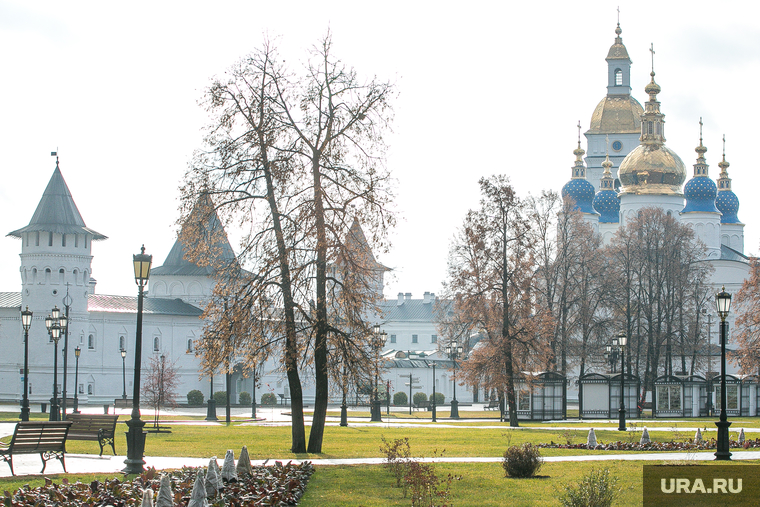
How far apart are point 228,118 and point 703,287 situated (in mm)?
46328

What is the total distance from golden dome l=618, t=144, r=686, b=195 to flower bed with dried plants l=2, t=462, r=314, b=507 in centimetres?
6564

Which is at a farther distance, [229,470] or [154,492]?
[229,470]

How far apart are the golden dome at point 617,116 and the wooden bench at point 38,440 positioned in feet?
278

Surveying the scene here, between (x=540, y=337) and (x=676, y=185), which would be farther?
(x=676, y=185)

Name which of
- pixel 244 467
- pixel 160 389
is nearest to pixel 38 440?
pixel 244 467

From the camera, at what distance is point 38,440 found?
15148 millimetres

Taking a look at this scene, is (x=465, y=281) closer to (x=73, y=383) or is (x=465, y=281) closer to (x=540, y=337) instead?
(x=540, y=337)

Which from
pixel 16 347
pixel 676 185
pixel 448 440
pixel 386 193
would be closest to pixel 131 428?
pixel 386 193

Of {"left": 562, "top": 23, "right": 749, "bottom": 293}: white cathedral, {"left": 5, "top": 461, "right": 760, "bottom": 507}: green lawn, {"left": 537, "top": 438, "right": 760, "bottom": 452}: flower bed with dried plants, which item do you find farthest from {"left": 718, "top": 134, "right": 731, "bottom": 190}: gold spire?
{"left": 5, "top": 461, "right": 760, "bottom": 507}: green lawn

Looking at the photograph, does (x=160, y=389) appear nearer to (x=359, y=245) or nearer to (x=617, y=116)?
(x=359, y=245)

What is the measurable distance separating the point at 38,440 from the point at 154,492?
3.52 m

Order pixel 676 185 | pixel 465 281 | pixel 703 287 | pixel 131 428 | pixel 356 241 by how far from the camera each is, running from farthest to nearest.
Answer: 1. pixel 676 185
2. pixel 703 287
3. pixel 465 281
4. pixel 356 241
5. pixel 131 428

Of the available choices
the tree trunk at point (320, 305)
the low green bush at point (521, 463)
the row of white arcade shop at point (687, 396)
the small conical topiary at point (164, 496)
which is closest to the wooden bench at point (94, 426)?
the tree trunk at point (320, 305)

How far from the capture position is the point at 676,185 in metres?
76.1
